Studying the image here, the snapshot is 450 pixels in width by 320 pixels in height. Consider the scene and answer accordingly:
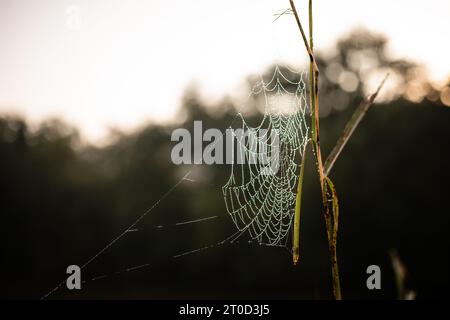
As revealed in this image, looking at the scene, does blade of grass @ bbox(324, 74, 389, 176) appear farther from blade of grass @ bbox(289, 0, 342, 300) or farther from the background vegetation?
the background vegetation

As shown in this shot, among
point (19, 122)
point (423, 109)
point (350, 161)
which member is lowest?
point (350, 161)

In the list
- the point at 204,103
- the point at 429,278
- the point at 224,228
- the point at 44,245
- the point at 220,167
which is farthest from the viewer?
the point at 204,103

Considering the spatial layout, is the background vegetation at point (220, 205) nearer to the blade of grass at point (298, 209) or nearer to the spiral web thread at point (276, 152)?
the spiral web thread at point (276, 152)

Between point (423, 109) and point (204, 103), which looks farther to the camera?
point (204, 103)

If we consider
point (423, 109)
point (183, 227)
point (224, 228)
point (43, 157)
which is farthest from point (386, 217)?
point (43, 157)

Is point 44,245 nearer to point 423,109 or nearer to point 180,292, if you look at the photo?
point 180,292

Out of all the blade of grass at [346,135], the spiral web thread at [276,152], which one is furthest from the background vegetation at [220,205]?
the blade of grass at [346,135]

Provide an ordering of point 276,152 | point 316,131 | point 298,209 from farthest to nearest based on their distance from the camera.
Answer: point 276,152
point 316,131
point 298,209

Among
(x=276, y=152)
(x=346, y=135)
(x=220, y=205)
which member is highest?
(x=220, y=205)

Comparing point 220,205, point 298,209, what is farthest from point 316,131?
point 220,205

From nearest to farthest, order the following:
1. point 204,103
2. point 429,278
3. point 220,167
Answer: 1. point 429,278
2. point 220,167
3. point 204,103

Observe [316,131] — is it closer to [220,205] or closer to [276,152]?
[276,152]
